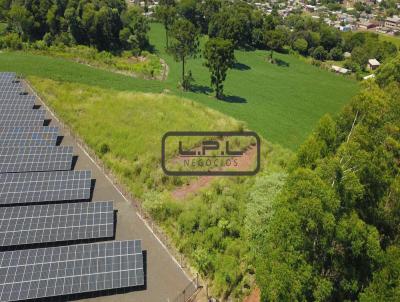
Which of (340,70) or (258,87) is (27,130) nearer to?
(258,87)

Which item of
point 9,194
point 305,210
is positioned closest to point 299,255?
point 305,210

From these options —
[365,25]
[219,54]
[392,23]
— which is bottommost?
[365,25]

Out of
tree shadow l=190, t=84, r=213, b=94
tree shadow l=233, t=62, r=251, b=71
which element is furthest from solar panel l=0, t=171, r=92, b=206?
tree shadow l=233, t=62, r=251, b=71

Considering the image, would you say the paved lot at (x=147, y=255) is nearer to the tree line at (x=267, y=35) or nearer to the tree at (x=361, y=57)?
the tree line at (x=267, y=35)

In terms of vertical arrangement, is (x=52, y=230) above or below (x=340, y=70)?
above

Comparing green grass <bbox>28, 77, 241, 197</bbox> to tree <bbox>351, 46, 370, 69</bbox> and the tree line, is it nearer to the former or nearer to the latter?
the tree line

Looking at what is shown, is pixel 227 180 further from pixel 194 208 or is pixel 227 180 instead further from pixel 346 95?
pixel 346 95

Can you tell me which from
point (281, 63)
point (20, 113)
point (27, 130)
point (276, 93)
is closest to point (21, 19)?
point (20, 113)
